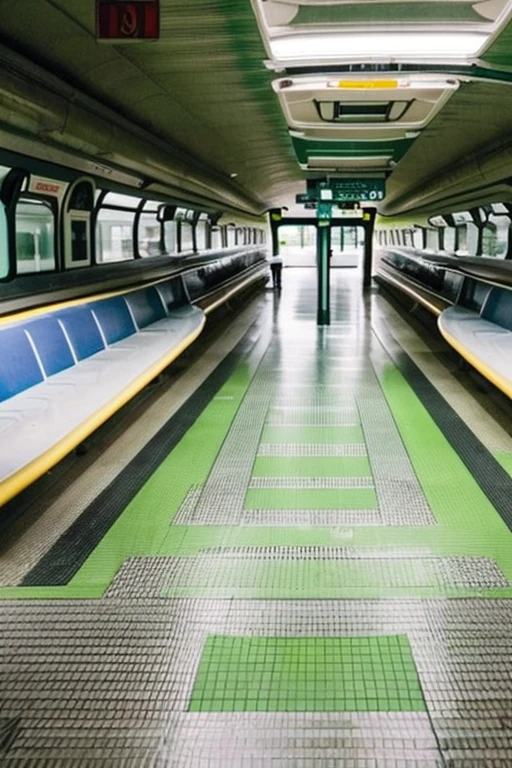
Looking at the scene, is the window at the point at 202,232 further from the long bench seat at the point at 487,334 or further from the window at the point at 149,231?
the long bench seat at the point at 487,334

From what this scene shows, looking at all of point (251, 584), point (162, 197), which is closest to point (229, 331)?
point (162, 197)

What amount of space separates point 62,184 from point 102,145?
149cm

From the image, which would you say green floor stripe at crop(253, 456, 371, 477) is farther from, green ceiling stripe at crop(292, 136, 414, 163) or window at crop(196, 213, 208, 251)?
window at crop(196, 213, 208, 251)

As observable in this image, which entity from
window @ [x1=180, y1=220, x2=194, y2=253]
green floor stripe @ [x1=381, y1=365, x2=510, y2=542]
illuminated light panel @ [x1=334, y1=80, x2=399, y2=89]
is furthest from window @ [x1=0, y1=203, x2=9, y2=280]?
window @ [x1=180, y1=220, x2=194, y2=253]

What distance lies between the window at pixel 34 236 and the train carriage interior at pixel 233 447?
0.16ft

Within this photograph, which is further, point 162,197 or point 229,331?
point 229,331

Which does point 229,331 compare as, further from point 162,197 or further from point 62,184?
point 62,184

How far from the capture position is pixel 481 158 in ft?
24.8

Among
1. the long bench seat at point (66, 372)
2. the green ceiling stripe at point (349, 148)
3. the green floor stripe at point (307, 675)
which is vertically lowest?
the green floor stripe at point (307, 675)

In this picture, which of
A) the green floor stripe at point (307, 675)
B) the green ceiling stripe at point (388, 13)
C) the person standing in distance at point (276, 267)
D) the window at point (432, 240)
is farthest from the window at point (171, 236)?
the green floor stripe at point (307, 675)

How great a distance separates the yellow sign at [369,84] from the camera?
4.51m

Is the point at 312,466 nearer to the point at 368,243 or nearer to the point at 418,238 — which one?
the point at 368,243

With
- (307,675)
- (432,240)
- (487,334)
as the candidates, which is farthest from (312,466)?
(432,240)

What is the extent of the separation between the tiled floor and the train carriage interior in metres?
0.01
